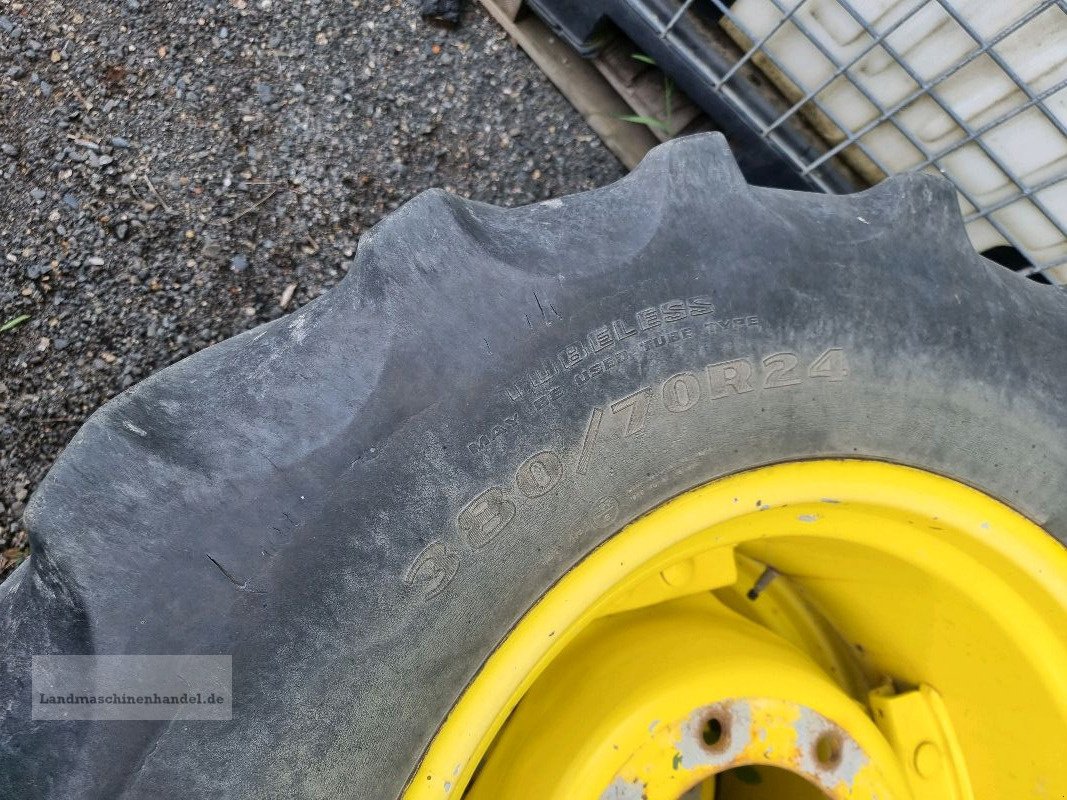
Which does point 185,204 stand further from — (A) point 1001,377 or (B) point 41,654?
(A) point 1001,377

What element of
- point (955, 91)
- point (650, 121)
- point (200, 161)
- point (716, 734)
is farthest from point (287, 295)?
point (955, 91)

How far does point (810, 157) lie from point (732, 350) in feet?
2.29

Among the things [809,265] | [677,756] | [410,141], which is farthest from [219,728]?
[410,141]

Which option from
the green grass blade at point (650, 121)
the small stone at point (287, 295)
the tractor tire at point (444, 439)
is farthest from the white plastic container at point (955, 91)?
the small stone at point (287, 295)

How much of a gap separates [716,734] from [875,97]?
0.92 m

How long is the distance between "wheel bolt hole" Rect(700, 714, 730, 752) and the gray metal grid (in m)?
0.88

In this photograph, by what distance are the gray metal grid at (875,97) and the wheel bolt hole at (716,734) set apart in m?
0.88

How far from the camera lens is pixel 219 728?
613 mm

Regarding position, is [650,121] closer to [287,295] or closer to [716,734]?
[287,295]

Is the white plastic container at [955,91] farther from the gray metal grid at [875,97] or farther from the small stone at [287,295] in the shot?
the small stone at [287,295]

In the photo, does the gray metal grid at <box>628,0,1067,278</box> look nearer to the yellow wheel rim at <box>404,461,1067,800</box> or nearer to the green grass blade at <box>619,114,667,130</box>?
the green grass blade at <box>619,114,667,130</box>

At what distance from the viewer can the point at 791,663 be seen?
81 cm

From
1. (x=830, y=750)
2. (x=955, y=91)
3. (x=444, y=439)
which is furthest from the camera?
(x=955, y=91)

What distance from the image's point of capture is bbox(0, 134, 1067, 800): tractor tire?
613mm
